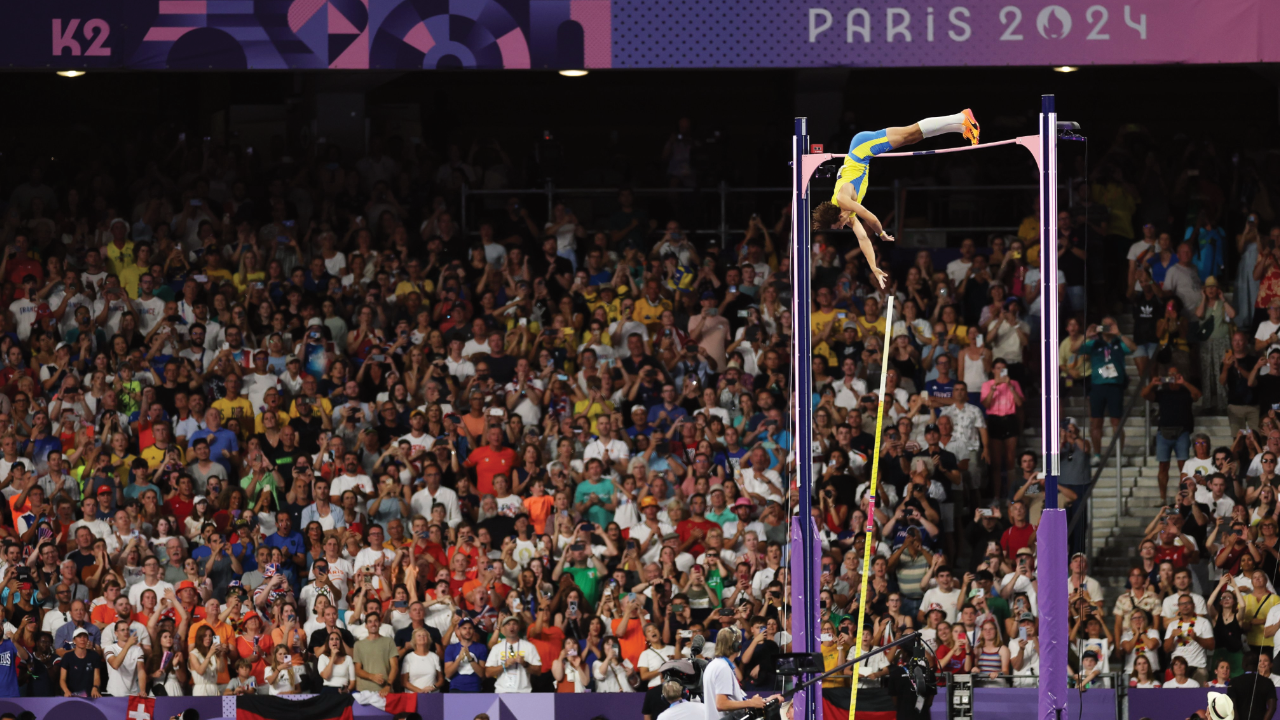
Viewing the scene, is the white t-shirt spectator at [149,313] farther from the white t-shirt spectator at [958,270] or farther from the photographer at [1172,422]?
the photographer at [1172,422]

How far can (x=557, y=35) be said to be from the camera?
17.7 metres

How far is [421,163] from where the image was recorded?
830 inches

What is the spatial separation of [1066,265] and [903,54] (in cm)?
371

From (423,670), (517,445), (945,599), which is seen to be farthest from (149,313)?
(945,599)

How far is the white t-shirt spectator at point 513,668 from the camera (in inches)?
607

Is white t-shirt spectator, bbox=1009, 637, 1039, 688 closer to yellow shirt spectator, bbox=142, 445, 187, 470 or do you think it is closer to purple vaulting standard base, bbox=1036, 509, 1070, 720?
purple vaulting standard base, bbox=1036, 509, 1070, 720

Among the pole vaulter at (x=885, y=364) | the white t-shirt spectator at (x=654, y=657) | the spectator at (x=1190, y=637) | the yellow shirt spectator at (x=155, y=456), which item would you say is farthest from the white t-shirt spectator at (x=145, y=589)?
the spectator at (x=1190, y=637)

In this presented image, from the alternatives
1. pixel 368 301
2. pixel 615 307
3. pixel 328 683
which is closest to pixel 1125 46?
pixel 615 307

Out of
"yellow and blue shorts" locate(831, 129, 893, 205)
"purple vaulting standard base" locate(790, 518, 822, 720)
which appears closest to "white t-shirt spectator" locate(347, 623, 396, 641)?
"purple vaulting standard base" locate(790, 518, 822, 720)

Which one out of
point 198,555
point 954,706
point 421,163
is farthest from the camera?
point 421,163

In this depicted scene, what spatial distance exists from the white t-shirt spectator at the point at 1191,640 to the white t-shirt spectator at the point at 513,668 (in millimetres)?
5679

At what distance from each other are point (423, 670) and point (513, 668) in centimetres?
82

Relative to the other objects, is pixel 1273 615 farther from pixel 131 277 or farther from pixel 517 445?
pixel 131 277

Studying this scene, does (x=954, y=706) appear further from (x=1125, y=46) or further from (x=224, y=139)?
(x=224, y=139)
